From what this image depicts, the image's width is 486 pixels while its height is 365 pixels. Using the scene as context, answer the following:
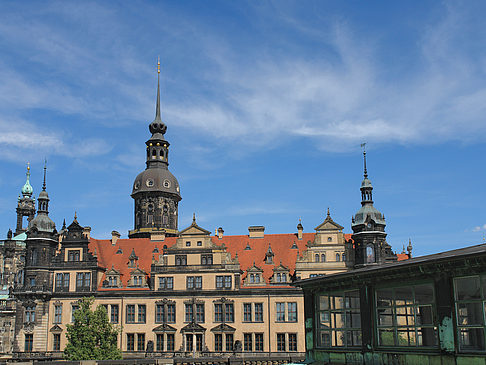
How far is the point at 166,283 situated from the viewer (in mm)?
57219

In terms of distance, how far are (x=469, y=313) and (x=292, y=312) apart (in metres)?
38.2

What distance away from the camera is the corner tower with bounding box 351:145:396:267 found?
55.4 meters

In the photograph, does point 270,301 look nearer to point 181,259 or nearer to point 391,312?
point 181,259

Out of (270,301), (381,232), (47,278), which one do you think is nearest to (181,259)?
(270,301)

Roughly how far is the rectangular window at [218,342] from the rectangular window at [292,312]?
678cm

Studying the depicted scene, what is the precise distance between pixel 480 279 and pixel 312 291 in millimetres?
8454

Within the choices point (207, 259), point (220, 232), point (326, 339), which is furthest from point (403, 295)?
point (220, 232)

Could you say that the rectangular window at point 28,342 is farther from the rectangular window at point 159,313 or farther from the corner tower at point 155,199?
the corner tower at point 155,199

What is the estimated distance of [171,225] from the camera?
7106 centimetres

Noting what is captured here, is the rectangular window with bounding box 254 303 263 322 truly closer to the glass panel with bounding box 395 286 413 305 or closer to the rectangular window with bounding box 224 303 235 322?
the rectangular window with bounding box 224 303 235 322

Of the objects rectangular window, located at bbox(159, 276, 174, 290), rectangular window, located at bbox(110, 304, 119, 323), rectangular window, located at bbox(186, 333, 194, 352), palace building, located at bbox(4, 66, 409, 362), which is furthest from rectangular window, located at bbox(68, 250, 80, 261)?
rectangular window, located at bbox(186, 333, 194, 352)

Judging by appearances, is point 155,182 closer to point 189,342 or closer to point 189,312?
point 189,312

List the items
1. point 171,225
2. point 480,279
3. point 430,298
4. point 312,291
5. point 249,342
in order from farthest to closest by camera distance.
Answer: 1. point 171,225
2. point 249,342
3. point 312,291
4. point 430,298
5. point 480,279

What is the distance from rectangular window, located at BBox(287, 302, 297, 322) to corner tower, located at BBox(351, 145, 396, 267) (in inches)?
280
